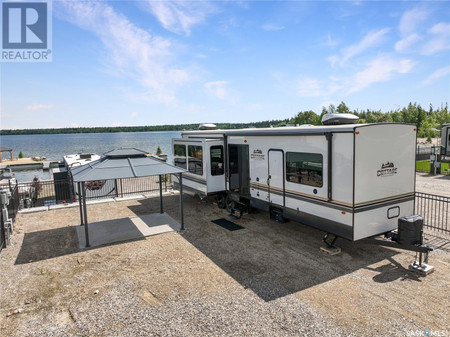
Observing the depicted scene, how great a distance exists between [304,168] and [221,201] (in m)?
5.29

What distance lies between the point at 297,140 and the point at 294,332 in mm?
4916

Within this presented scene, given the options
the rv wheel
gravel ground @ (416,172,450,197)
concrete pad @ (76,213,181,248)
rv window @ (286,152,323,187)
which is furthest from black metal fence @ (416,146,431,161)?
concrete pad @ (76,213,181,248)

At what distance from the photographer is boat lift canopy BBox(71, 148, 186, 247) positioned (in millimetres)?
9320

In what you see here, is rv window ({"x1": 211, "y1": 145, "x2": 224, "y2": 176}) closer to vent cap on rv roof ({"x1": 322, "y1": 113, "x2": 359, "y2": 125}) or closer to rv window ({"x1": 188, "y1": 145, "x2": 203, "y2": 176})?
rv window ({"x1": 188, "y1": 145, "x2": 203, "y2": 176})

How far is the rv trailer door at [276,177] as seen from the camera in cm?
937

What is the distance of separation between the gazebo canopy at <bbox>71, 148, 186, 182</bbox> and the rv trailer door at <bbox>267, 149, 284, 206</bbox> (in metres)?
2.79

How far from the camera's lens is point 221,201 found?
13.1m

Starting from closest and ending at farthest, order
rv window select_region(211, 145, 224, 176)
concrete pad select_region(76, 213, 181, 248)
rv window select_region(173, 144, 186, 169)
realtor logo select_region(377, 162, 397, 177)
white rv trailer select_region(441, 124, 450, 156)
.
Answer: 1. realtor logo select_region(377, 162, 397, 177)
2. concrete pad select_region(76, 213, 181, 248)
3. rv window select_region(211, 145, 224, 176)
4. rv window select_region(173, 144, 186, 169)
5. white rv trailer select_region(441, 124, 450, 156)

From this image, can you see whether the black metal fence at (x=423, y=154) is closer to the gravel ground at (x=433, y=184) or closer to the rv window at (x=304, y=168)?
the gravel ground at (x=433, y=184)

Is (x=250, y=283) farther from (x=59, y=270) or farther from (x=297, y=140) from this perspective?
(x=59, y=270)

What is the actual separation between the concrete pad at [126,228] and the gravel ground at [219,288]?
45 cm

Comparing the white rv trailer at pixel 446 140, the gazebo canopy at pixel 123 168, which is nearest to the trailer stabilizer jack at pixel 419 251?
the gazebo canopy at pixel 123 168

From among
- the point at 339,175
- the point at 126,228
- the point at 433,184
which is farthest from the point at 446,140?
the point at 126,228

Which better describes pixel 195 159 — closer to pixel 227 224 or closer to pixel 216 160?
pixel 216 160
